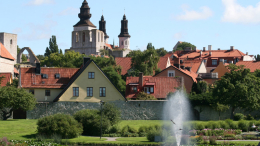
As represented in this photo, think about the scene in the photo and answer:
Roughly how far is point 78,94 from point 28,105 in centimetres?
649

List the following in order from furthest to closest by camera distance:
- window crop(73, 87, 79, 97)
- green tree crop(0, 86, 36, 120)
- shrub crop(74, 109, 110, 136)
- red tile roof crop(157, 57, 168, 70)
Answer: red tile roof crop(157, 57, 168, 70) → window crop(73, 87, 79, 97) → green tree crop(0, 86, 36, 120) → shrub crop(74, 109, 110, 136)

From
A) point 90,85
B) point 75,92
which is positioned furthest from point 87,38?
point 75,92

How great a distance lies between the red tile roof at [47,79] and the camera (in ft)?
187

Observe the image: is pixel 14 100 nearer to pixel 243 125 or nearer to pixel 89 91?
pixel 89 91

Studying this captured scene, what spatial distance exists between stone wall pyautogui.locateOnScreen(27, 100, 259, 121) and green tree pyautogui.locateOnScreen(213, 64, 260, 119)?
79.6 inches

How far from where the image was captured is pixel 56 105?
5375 centimetres

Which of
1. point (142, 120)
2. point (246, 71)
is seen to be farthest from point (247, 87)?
point (142, 120)

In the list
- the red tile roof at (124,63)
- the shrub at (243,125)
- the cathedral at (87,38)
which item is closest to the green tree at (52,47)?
the cathedral at (87,38)

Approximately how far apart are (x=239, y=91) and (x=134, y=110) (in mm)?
12059

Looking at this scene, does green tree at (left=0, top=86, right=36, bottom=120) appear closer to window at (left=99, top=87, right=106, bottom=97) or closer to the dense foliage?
window at (left=99, top=87, right=106, bottom=97)

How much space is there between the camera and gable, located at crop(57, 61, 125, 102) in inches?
2141

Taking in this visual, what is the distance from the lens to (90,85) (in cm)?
5494

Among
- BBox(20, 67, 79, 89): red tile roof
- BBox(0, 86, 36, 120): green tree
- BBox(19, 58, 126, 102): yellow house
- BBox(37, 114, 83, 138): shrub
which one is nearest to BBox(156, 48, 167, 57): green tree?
BBox(20, 67, 79, 89): red tile roof

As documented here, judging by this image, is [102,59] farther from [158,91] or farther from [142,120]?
[142,120]
